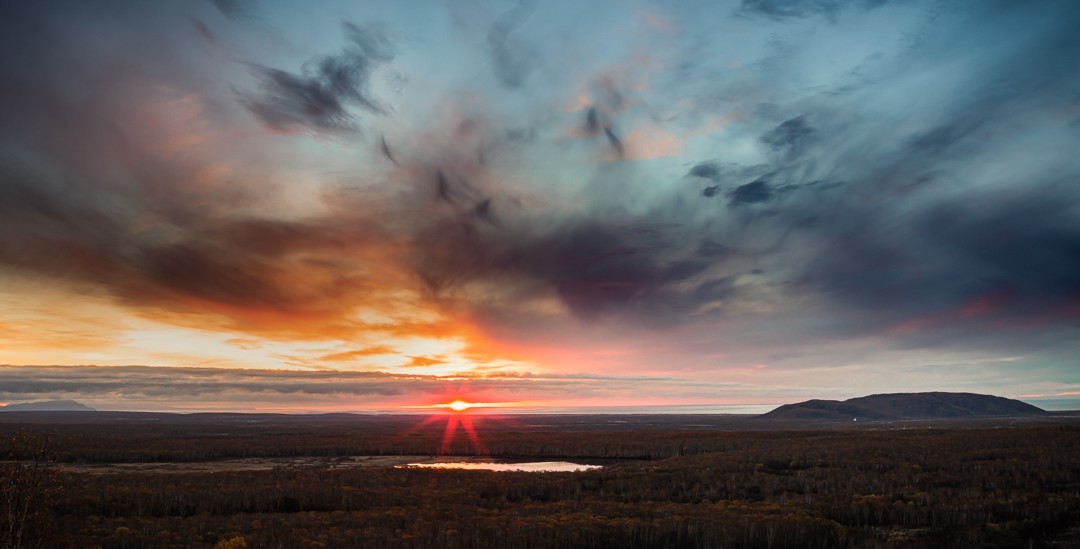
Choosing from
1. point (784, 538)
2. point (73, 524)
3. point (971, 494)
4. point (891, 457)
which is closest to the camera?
point (784, 538)

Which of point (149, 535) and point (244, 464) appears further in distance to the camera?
point (244, 464)

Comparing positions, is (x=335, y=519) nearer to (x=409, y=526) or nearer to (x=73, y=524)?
(x=409, y=526)

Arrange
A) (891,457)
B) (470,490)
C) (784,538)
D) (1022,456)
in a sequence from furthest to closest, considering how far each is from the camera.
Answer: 1. (891,457)
2. (1022,456)
3. (470,490)
4. (784,538)

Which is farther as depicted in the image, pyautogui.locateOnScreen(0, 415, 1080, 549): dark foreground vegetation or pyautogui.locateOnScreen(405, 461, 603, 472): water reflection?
pyautogui.locateOnScreen(405, 461, 603, 472): water reflection

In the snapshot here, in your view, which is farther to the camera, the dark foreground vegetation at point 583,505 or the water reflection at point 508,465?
the water reflection at point 508,465

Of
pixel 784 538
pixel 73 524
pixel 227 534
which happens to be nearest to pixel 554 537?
pixel 784 538

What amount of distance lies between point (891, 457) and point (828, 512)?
32.9 meters

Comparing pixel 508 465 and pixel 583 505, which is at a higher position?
pixel 583 505

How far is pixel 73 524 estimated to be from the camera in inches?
1022

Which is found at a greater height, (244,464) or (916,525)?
(916,525)

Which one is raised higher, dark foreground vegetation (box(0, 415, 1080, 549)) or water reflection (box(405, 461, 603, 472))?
dark foreground vegetation (box(0, 415, 1080, 549))

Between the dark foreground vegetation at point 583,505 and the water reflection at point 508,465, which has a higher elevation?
the dark foreground vegetation at point 583,505

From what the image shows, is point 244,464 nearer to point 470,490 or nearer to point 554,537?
point 470,490

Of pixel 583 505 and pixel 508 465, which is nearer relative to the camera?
pixel 583 505
